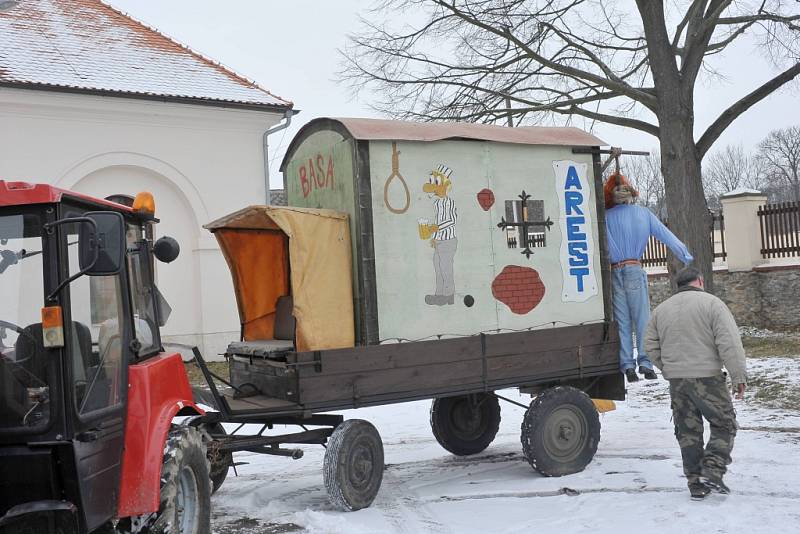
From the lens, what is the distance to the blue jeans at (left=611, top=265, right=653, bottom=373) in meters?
7.83

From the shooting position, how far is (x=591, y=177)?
7.61 metres

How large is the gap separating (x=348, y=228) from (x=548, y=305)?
6.49 feet

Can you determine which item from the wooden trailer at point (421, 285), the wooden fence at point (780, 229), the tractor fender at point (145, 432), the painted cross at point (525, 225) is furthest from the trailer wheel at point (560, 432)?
the wooden fence at point (780, 229)

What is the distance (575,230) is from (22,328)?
4907 millimetres

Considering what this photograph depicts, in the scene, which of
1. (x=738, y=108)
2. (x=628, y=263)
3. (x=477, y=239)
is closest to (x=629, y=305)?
(x=628, y=263)

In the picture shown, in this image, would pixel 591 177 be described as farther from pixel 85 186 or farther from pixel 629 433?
pixel 85 186

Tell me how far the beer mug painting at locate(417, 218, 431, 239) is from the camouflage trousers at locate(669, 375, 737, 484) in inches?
85.8

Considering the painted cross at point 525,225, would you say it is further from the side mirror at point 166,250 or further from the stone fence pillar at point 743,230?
the stone fence pillar at point 743,230

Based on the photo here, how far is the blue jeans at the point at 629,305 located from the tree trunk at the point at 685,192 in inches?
200

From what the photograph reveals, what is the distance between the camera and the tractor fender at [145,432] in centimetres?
435

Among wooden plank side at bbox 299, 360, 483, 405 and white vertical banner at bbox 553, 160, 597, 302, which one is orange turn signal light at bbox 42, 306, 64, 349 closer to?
wooden plank side at bbox 299, 360, 483, 405

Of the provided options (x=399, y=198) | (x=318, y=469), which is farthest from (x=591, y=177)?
(x=318, y=469)

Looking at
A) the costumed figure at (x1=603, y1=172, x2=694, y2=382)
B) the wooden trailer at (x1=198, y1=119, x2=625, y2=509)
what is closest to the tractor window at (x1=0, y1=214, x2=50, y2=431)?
the wooden trailer at (x1=198, y1=119, x2=625, y2=509)

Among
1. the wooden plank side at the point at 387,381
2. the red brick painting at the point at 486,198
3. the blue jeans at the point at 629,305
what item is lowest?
the wooden plank side at the point at 387,381
